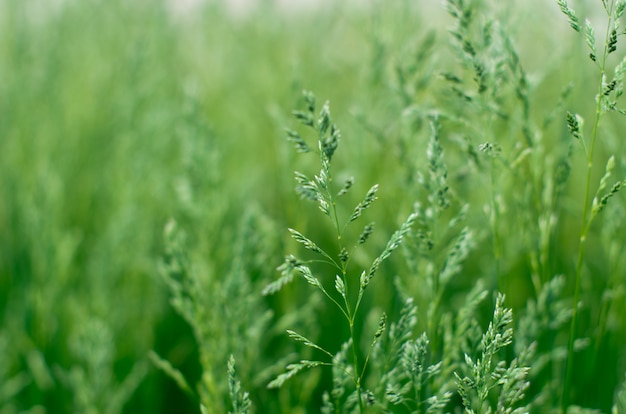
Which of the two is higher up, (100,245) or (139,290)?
(100,245)

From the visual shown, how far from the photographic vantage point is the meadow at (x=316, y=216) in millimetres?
1269

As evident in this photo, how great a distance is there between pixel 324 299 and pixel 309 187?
4.46ft

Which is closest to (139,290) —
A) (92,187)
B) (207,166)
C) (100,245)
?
(100,245)

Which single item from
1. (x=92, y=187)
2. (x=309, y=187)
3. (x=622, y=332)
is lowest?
(x=92, y=187)

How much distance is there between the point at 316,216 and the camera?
10.0ft

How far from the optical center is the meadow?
1.27 meters

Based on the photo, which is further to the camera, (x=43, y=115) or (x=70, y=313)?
(x=43, y=115)

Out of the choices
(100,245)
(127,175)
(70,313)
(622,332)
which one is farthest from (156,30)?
(622,332)

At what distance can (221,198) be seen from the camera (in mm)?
1933

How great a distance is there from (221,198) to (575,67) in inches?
43.1

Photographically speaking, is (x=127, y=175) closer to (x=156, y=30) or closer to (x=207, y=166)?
(x=207, y=166)

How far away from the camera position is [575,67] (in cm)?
184

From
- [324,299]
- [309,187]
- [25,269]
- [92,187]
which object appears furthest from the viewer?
[92,187]

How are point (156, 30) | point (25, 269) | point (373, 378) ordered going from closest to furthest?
point (373, 378), point (25, 269), point (156, 30)
